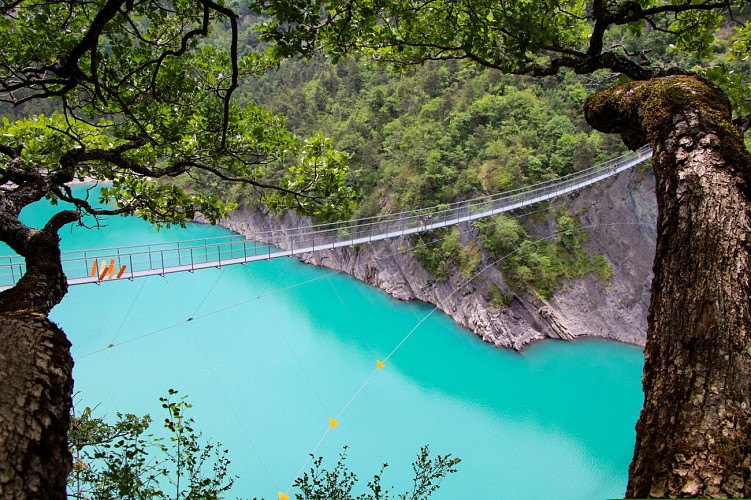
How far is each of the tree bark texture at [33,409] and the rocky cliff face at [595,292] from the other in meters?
6.98

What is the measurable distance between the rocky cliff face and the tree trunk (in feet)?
23.0

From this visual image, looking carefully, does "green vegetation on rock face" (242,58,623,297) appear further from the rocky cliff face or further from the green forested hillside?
the rocky cliff face

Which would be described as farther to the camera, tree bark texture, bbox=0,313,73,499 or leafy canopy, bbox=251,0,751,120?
leafy canopy, bbox=251,0,751,120

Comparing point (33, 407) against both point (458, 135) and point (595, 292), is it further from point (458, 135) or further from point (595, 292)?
point (458, 135)

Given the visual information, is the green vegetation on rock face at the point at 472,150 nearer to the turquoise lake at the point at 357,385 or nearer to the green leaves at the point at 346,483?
the turquoise lake at the point at 357,385

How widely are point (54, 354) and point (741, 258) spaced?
2.79 ft

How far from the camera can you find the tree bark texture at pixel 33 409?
1.73ft

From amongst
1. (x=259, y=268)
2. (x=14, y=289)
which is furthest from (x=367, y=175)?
(x=14, y=289)

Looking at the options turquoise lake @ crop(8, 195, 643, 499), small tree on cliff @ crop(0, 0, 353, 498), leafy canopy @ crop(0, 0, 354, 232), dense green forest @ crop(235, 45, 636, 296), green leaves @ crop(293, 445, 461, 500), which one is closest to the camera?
small tree on cliff @ crop(0, 0, 353, 498)

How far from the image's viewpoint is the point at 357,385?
6.93 meters

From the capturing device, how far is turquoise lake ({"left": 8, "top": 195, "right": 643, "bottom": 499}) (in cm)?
554

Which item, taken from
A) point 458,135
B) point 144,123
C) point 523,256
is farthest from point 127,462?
point 458,135

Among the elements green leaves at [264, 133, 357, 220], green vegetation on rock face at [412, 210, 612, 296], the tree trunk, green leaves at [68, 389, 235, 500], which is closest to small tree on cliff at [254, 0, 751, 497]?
the tree trunk

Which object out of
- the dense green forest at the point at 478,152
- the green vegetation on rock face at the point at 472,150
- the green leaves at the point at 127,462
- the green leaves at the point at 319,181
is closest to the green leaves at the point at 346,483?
the green leaves at the point at 127,462
